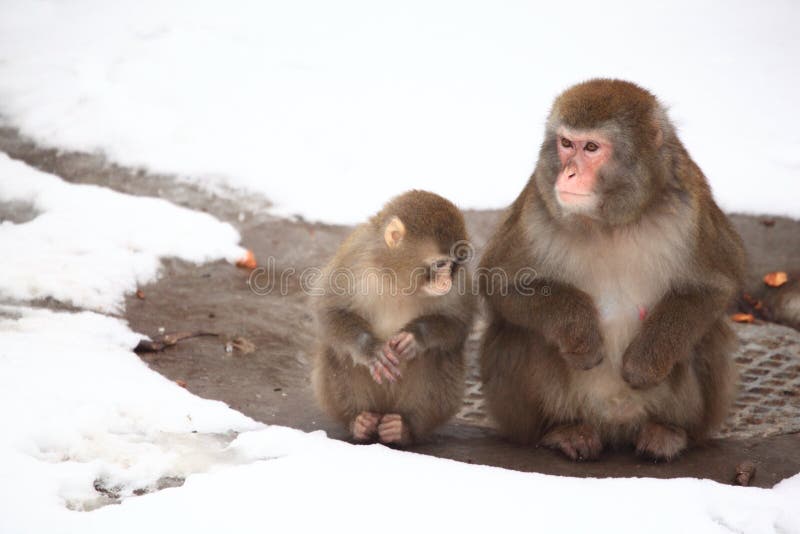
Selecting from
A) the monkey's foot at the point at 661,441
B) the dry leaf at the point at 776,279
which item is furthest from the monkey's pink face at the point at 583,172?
the dry leaf at the point at 776,279

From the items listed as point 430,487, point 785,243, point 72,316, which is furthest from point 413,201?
point 785,243

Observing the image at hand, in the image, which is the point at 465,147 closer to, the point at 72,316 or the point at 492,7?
the point at 492,7

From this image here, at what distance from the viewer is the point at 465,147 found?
26.6 feet

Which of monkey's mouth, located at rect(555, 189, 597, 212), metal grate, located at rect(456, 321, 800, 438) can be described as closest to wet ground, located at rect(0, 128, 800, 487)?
metal grate, located at rect(456, 321, 800, 438)

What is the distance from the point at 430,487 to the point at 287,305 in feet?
8.93

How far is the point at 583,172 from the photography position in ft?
13.8

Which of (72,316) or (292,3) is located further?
(292,3)

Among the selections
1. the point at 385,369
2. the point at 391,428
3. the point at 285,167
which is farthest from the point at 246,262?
the point at 385,369

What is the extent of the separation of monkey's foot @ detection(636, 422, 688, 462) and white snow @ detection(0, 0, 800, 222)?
111 inches

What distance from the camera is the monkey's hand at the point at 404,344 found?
14.8 ft

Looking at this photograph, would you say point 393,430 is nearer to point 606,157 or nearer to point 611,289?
point 611,289

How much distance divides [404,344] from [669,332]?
3.48ft

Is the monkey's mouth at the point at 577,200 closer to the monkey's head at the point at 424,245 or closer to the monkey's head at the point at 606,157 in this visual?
the monkey's head at the point at 606,157

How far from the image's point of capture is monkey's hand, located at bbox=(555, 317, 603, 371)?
440 centimetres
